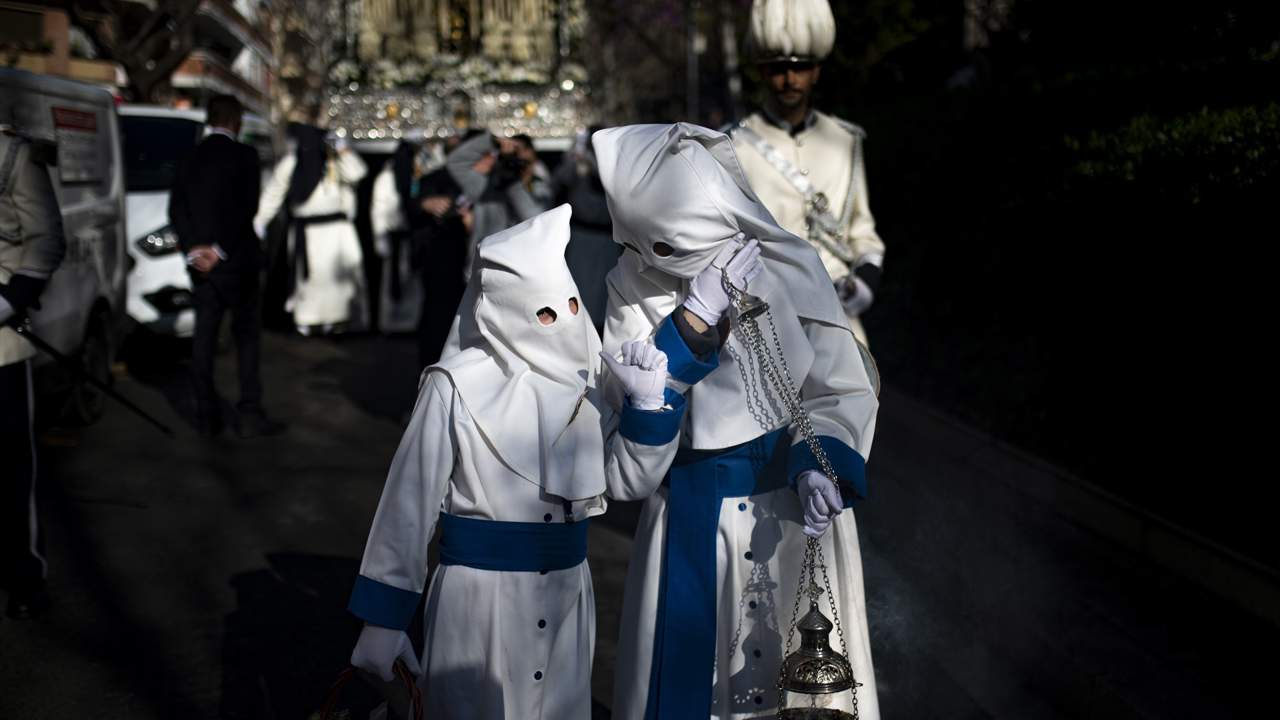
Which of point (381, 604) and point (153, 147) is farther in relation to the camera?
point (153, 147)

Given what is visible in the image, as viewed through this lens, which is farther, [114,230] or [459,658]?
[114,230]

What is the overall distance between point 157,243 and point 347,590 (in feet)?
23.3

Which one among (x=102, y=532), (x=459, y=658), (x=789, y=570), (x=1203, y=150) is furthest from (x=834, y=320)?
(x=102, y=532)

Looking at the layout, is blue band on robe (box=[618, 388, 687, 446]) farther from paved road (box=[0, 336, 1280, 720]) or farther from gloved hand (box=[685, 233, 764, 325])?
paved road (box=[0, 336, 1280, 720])

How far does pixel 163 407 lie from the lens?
37.6 ft

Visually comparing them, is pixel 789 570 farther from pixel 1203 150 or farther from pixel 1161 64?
pixel 1161 64

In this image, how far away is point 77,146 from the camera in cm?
1016

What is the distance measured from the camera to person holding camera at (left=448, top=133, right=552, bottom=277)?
967 centimetres

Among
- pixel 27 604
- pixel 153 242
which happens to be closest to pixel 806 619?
pixel 27 604

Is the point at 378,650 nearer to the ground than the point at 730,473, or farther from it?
nearer to the ground

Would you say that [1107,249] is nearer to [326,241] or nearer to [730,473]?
[730,473]

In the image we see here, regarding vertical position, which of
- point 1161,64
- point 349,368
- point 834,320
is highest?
point 1161,64

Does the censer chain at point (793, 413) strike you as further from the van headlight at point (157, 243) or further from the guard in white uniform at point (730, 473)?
the van headlight at point (157, 243)

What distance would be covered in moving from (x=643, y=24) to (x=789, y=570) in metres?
43.7
